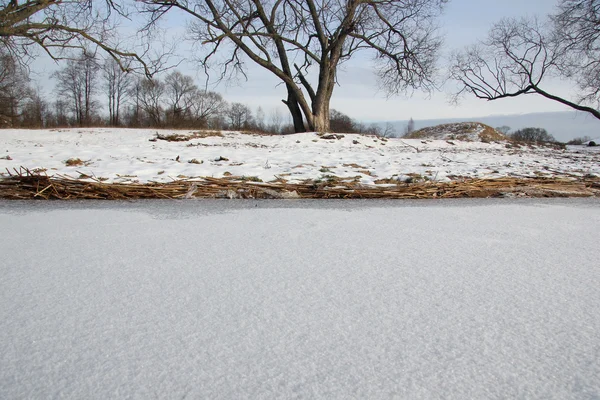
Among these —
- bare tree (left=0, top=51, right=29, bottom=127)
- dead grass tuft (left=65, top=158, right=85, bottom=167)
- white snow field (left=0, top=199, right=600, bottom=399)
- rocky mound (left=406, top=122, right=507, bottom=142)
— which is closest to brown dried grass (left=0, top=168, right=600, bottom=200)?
dead grass tuft (left=65, top=158, right=85, bottom=167)

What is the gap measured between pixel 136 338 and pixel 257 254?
0.77 meters

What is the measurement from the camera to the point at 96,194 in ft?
10.4

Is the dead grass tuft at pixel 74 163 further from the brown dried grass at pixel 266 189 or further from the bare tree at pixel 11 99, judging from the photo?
the bare tree at pixel 11 99

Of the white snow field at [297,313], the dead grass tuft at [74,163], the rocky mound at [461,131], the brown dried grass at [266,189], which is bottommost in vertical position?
the white snow field at [297,313]

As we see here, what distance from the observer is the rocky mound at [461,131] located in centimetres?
1630

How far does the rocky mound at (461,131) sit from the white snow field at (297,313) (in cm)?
1546

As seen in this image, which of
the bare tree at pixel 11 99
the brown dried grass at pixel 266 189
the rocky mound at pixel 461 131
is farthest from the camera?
the bare tree at pixel 11 99

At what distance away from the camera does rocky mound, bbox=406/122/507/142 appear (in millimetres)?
16295

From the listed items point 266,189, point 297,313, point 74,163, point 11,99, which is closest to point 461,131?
point 266,189

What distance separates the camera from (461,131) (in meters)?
17.1

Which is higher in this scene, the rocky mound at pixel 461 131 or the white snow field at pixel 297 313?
the rocky mound at pixel 461 131

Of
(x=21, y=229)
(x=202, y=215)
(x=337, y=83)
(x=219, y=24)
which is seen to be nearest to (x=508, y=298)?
(x=202, y=215)

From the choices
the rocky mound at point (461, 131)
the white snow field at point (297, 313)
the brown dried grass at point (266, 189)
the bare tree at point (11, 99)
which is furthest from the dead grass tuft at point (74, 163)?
the bare tree at point (11, 99)

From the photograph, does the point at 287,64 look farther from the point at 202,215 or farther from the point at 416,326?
the point at 416,326
